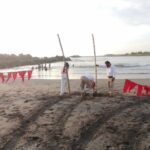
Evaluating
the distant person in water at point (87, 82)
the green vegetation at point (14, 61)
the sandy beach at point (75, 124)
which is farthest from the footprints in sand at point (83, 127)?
the green vegetation at point (14, 61)

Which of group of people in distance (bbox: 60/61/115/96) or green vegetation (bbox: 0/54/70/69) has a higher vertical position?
group of people in distance (bbox: 60/61/115/96)

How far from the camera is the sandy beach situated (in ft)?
30.8

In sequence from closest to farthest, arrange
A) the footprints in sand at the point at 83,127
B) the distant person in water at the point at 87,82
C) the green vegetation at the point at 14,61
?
the footprints in sand at the point at 83,127 → the distant person in water at the point at 87,82 → the green vegetation at the point at 14,61

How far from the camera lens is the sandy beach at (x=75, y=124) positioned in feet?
30.8

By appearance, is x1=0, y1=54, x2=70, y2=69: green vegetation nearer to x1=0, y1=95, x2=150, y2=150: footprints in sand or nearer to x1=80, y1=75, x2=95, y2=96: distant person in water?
x1=80, y1=75, x2=95, y2=96: distant person in water

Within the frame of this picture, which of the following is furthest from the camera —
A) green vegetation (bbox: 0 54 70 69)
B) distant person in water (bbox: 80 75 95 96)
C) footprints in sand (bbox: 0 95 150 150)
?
green vegetation (bbox: 0 54 70 69)

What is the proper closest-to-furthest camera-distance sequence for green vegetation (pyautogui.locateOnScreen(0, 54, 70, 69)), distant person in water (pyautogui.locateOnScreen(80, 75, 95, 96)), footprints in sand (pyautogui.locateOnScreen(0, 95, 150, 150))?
footprints in sand (pyautogui.locateOnScreen(0, 95, 150, 150)), distant person in water (pyautogui.locateOnScreen(80, 75, 95, 96)), green vegetation (pyautogui.locateOnScreen(0, 54, 70, 69))

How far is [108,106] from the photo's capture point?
1338cm

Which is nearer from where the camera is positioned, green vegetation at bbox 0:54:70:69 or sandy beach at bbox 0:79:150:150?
sandy beach at bbox 0:79:150:150

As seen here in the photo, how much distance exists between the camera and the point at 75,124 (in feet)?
35.8

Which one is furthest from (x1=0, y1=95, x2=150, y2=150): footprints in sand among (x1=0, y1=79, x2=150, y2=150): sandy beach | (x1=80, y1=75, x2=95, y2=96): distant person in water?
(x1=80, y1=75, x2=95, y2=96): distant person in water

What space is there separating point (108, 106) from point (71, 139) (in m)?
3.92

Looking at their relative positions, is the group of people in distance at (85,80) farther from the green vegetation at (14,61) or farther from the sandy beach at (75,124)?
the green vegetation at (14,61)

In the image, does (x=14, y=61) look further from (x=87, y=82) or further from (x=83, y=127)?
(x=83, y=127)
